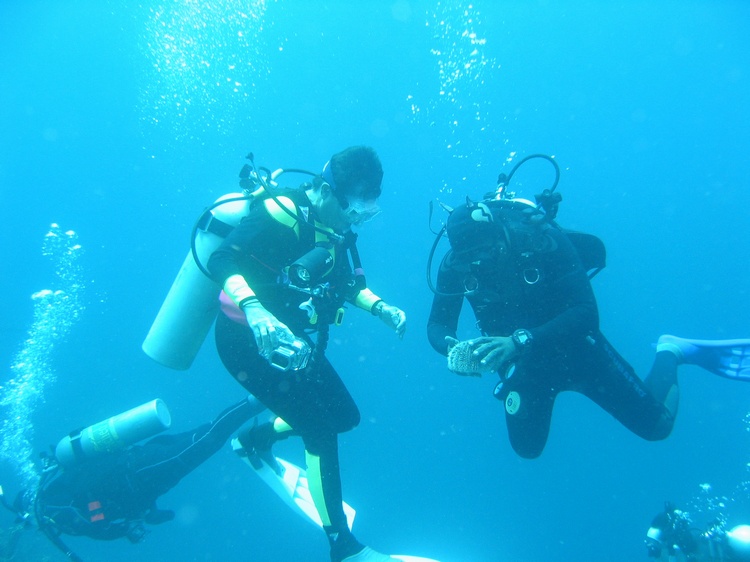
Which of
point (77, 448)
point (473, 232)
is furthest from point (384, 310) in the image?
→ point (77, 448)

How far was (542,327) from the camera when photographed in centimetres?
361

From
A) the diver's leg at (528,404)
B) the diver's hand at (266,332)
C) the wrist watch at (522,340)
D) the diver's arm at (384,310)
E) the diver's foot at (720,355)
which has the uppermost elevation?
the diver's arm at (384,310)

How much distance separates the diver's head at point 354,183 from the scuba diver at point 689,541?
520cm

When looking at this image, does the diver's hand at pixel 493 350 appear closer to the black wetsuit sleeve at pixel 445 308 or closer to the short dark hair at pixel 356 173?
the black wetsuit sleeve at pixel 445 308

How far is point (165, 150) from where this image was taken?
68.7 m

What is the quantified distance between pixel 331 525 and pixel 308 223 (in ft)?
7.70

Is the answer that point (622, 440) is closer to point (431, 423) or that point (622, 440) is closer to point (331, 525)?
point (431, 423)

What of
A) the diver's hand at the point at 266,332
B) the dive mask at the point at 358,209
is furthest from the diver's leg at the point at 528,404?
the diver's hand at the point at 266,332

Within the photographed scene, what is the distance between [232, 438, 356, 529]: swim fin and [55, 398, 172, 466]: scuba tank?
228 centimetres

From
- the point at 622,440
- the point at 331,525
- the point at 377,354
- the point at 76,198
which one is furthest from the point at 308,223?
the point at 76,198

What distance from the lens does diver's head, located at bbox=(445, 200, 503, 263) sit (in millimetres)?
3727

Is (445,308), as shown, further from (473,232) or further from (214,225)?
(214,225)

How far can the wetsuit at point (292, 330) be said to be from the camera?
321 cm

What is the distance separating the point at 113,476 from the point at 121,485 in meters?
0.18
